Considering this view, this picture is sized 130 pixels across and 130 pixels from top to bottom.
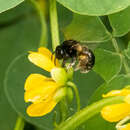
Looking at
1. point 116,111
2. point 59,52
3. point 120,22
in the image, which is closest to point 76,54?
point 59,52

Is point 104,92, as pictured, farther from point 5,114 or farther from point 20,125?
point 5,114

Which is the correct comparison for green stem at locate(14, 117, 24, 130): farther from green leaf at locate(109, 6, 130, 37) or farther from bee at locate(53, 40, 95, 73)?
green leaf at locate(109, 6, 130, 37)

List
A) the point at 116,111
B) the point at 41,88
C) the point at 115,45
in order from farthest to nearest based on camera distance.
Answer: the point at 115,45 → the point at 41,88 → the point at 116,111

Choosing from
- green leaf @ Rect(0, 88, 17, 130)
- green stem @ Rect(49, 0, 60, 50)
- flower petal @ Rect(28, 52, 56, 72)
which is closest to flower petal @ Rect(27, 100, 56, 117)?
flower petal @ Rect(28, 52, 56, 72)

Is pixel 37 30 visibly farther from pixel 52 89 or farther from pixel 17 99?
pixel 52 89

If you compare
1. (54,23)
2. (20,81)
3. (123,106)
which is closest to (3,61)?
(20,81)

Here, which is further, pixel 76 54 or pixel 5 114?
pixel 5 114

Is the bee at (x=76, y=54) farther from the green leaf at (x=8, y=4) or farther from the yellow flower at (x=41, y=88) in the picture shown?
the green leaf at (x=8, y=4)
